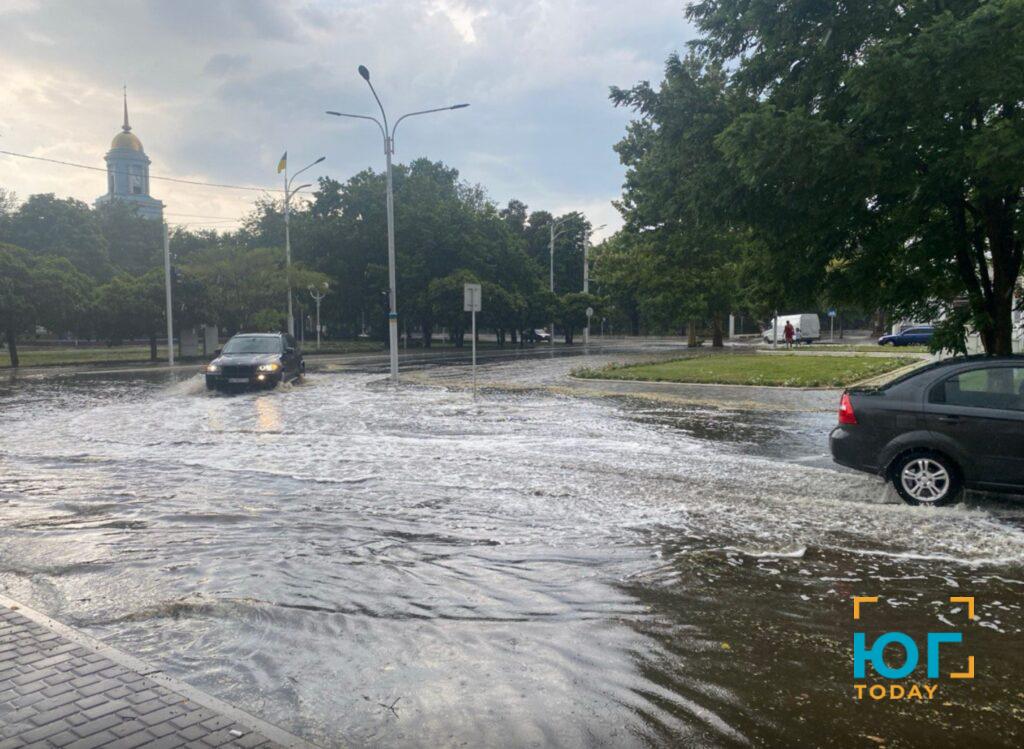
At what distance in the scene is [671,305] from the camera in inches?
1928

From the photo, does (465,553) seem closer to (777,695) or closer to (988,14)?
(777,695)

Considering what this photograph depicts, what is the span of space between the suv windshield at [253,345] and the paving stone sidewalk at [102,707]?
744 inches

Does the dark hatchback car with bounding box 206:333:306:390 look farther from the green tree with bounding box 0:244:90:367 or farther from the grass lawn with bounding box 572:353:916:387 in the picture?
the green tree with bounding box 0:244:90:367

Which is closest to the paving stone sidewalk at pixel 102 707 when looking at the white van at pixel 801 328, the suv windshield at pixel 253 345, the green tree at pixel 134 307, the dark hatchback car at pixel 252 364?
the dark hatchback car at pixel 252 364

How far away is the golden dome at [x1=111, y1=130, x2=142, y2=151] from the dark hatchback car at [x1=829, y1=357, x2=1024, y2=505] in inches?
5534

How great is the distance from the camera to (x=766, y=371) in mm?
25438

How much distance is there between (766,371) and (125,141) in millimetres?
129214

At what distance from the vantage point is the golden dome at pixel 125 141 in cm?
12606

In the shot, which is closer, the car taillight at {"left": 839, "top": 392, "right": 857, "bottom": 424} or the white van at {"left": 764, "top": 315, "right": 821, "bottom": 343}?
the car taillight at {"left": 839, "top": 392, "right": 857, "bottom": 424}

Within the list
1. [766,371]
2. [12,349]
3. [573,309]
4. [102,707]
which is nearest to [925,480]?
[102,707]

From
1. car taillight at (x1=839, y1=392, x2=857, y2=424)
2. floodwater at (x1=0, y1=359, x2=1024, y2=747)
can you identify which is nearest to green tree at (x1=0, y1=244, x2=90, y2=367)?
floodwater at (x1=0, y1=359, x2=1024, y2=747)

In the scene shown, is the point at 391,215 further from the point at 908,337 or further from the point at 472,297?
the point at 908,337

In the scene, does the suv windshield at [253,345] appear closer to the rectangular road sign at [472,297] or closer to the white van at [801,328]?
the rectangular road sign at [472,297]

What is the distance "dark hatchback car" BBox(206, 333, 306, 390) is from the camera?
20969 mm
